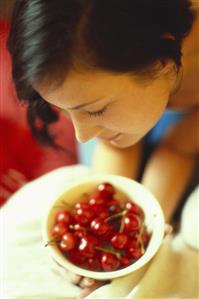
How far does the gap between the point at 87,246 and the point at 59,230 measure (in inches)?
2.0

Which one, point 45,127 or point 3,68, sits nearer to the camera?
point 45,127

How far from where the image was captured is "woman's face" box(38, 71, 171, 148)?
615 millimetres

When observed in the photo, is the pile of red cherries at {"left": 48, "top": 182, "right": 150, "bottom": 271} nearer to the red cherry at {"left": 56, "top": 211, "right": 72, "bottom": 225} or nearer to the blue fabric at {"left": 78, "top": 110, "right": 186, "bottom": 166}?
the red cherry at {"left": 56, "top": 211, "right": 72, "bottom": 225}

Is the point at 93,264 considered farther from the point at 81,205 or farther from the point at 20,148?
the point at 20,148

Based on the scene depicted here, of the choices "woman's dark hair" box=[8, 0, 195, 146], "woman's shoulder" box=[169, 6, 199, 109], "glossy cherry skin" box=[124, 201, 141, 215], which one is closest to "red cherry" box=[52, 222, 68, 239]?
"glossy cherry skin" box=[124, 201, 141, 215]

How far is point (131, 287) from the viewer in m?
→ 0.75

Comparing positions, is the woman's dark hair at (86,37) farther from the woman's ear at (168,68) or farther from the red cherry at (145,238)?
the red cherry at (145,238)

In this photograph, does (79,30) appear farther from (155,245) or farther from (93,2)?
(155,245)

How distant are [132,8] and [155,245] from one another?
336 mm

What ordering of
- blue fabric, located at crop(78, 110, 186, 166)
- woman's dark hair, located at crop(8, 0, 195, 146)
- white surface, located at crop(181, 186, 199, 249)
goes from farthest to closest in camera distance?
blue fabric, located at crop(78, 110, 186, 166)
white surface, located at crop(181, 186, 199, 249)
woman's dark hair, located at crop(8, 0, 195, 146)

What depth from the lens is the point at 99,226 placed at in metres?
0.71

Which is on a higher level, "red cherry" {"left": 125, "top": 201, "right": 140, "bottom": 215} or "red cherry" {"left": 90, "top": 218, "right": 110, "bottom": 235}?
"red cherry" {"left": 90, "top": 218, "right": 110, "bottom": 235}

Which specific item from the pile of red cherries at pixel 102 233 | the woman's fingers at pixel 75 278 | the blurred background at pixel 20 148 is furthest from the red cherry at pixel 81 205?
the blurred background at pixel 20 148

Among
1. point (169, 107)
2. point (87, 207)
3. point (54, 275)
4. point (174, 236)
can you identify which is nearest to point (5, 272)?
point (54, 275)
